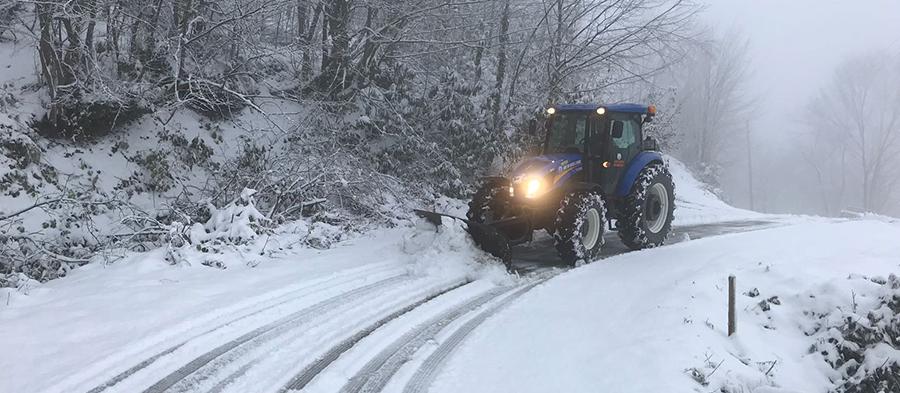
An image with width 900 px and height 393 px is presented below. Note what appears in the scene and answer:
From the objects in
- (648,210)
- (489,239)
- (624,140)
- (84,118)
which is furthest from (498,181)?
(84,118)

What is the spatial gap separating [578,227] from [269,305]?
391 centimetres

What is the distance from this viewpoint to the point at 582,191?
24.8 ft

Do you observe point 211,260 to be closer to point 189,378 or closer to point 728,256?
point 189,378

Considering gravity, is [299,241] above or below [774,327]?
above

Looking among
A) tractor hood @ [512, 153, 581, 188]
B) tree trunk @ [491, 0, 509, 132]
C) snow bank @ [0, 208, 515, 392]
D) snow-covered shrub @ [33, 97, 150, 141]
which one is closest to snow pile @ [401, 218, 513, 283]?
snow bank @ [0, 208, 515, 392]

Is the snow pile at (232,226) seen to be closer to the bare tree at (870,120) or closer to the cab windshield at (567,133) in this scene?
the cab windshield at (567,133)

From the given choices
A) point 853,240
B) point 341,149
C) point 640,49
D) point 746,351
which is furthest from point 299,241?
point 640,49

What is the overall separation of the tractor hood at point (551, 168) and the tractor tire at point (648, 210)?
3.40ft

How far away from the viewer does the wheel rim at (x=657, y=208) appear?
885cm

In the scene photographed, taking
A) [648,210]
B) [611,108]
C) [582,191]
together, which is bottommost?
[648,210]

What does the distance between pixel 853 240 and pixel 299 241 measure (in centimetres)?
746

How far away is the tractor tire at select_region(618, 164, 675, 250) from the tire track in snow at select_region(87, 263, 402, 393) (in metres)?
3.76

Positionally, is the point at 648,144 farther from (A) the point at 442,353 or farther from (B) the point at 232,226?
(B) the point at 232,226

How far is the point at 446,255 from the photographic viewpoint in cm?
700
